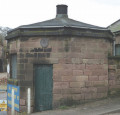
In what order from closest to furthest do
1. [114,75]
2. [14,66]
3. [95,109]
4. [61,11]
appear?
[95,109] < [114,75] < [14,66] < [61,11]

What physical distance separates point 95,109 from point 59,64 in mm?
2370

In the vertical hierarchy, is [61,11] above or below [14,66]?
above

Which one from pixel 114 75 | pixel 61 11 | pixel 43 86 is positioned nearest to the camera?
pixel 43 86

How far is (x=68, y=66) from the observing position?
965cm

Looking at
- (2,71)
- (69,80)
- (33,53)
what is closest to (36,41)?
(33,53)

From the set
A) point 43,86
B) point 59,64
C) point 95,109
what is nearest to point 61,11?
point 59,64

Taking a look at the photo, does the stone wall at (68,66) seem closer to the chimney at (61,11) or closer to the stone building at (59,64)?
the stone building at (59,64)

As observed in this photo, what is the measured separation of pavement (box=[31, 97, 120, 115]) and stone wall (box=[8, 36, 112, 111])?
0.34 metres

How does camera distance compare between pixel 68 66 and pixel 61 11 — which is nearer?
pixel 68 66

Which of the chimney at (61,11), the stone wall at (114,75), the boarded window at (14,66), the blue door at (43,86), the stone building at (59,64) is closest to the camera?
the stone building at (59,64)

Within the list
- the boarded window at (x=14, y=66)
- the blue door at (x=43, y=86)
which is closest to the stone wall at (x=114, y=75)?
the blue door at (x=43, y=86)

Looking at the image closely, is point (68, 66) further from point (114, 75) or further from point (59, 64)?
point (114, 75)

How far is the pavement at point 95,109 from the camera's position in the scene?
8242 mm

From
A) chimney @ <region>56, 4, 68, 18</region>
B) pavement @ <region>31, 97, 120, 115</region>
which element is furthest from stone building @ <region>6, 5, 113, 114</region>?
chimney @ <region>56, 4, 68, 18</region>
